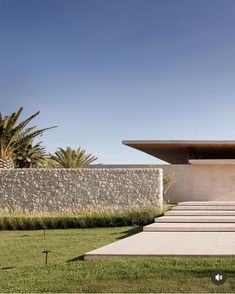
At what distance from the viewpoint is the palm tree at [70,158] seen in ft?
86.5

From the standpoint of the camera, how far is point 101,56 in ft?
59.7

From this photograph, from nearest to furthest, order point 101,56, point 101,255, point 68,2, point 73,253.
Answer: point 101,255
point 73,253
point 68,2
point 101,56

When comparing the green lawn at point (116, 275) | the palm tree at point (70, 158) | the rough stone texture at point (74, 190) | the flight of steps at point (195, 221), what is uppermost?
the palm tree at point (70, 158)

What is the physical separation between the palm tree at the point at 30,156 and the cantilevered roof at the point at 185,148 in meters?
8.51

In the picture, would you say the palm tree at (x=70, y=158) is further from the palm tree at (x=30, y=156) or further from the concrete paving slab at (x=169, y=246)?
the concrete paving slab at (x=169, y=246)

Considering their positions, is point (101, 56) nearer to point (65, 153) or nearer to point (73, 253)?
point (73, 253)

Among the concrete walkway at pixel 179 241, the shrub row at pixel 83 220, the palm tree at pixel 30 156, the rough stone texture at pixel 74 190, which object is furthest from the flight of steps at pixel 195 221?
the palm tree at pixel 30 156

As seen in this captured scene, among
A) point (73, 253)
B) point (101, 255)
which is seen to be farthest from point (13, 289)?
point (73, 253)

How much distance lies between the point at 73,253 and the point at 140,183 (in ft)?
33.2

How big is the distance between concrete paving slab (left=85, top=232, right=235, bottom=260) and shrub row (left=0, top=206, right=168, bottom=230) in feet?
15.8

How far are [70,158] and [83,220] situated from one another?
35.9 ft

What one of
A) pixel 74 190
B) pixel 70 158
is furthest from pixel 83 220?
pixel 70 158

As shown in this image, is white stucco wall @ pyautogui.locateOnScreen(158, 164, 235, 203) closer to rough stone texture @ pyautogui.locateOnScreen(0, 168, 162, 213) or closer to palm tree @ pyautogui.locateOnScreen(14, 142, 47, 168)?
rough stone texture @ pyautogui.locateOnScreen(0, 168, 162, 213)

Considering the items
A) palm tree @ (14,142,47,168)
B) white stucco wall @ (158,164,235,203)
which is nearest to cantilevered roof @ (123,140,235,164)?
white stucco wall @ (158,164,235,203)
